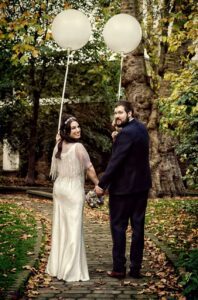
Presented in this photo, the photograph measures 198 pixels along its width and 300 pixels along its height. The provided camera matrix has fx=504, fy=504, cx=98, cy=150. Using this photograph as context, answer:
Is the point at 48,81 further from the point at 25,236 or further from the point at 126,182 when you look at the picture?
the point at 126,182

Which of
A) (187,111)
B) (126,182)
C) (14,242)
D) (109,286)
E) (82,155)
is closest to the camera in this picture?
(109,286)

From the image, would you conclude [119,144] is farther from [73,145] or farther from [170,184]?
[170,184]

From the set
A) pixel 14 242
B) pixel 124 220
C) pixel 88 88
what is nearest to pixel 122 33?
pixel 124 220

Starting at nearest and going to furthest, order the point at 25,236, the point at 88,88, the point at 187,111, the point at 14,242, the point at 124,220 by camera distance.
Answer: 1. the point at 124,220
2. the point at 187,111
3. the point at 14,242
4. the point at 25,236
5. the point at 88,88

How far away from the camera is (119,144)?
649 cm

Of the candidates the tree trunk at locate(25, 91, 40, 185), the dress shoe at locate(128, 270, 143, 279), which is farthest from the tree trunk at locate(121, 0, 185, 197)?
the dress shoe at locate(128, 270, 143, 279)

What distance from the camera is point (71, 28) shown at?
8.12 metres

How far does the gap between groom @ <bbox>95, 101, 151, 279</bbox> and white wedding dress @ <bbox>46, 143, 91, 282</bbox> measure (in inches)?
14.6

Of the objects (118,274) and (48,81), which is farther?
(48,81)

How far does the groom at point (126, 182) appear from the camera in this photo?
255 inches

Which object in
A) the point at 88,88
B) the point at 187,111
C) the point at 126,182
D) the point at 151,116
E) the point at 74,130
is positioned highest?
the point at 88,88

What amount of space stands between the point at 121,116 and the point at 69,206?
4.55ft

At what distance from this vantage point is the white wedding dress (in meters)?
6.54

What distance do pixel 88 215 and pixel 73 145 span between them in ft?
21.2
